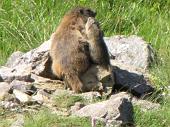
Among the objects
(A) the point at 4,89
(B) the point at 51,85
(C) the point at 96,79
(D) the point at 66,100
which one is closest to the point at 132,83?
(C) the point at 96,79

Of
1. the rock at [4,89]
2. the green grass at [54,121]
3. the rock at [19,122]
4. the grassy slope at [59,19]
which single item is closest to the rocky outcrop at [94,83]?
the rock at [4,89]

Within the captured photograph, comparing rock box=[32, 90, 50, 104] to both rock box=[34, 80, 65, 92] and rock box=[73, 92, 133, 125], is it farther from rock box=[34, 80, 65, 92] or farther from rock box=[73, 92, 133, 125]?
rock box=[73, 92, 133, 125]

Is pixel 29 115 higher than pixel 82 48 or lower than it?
lower

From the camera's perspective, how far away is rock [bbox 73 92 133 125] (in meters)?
6.90

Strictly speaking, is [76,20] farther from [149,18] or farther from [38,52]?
[149,18]

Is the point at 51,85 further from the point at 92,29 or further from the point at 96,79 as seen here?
the point at 92,29

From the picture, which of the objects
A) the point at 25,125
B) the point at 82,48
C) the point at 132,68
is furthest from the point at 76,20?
the point at 25,125

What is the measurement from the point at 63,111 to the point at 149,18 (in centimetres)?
488

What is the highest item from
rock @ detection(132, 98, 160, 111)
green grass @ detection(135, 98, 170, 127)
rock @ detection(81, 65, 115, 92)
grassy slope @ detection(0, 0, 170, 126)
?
grassy slope @ detection(0, 0, 170, 126)

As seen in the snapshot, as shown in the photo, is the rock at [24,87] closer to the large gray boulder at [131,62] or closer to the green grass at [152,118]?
the large gray boulder at [131,62]

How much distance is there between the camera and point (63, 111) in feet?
23.9

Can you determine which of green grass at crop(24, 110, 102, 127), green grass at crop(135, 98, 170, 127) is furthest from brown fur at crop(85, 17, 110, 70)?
green grass at crop(24, 110, 102, 127)

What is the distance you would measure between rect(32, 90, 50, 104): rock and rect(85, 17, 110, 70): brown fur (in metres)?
0.69

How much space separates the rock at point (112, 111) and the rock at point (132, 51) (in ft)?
6.65
